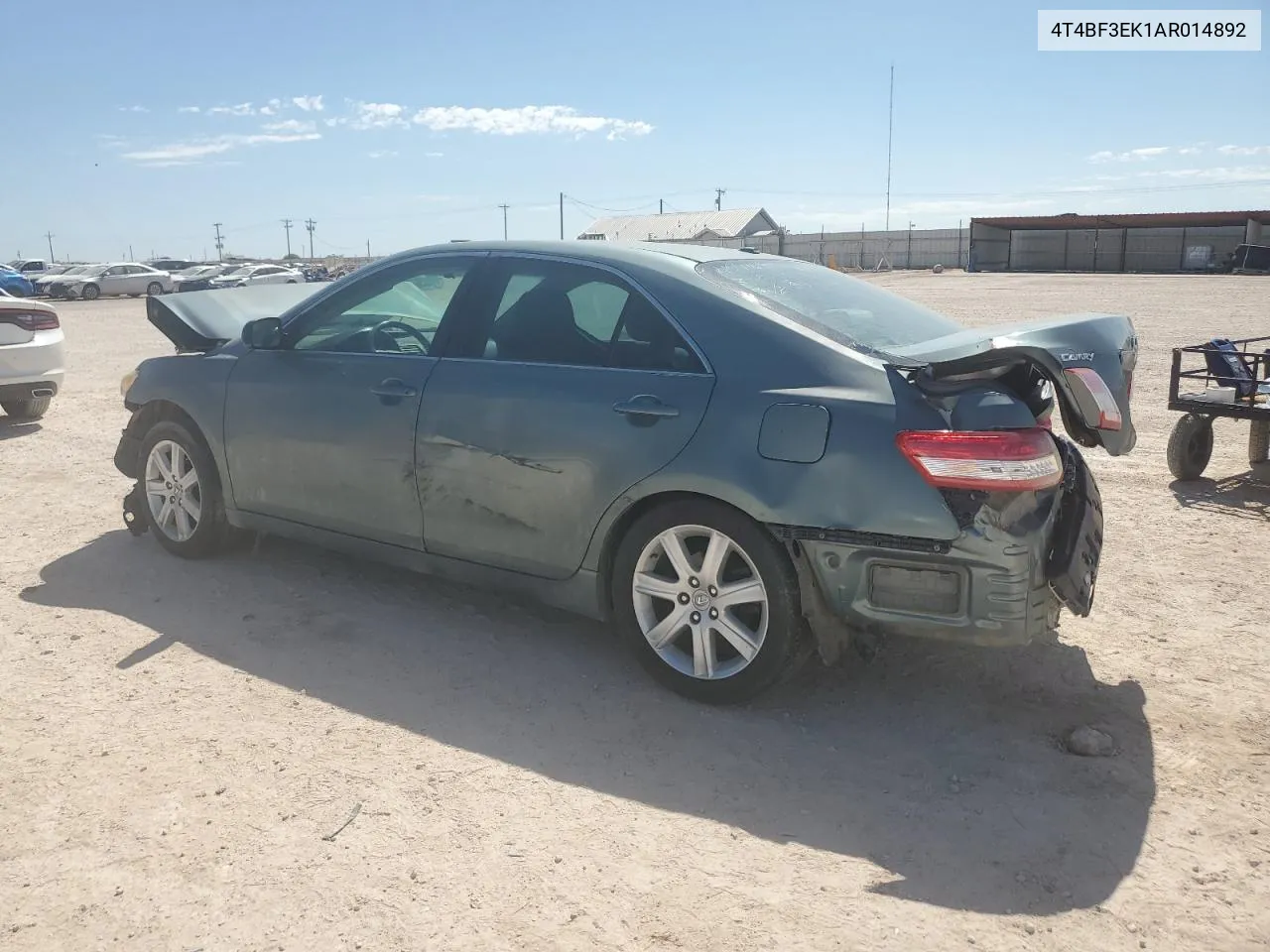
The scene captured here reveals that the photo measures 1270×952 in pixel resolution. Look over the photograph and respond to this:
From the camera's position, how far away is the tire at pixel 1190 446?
23.2ft

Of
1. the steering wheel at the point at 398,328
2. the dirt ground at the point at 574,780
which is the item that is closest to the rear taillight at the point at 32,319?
the dirt ground at the point at 574,780

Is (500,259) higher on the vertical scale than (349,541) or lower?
higher

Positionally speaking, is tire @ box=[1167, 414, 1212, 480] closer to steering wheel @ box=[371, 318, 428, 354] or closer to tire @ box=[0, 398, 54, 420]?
steering wheel @ box=[371, 318, 428, 354]

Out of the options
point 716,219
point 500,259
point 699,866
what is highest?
point 716,219

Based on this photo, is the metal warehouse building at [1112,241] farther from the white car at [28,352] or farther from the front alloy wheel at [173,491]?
the front alloy wheel at [173,491]

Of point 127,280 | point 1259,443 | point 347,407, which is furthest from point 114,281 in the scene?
point 1259,443

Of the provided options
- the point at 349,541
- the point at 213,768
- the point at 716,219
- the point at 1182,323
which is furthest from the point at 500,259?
the point at 716,219

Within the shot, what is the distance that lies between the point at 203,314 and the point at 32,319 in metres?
4.49

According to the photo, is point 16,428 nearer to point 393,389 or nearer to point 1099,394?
point 393,389

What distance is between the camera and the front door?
14.8 feet

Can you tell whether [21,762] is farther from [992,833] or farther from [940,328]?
[940,328]

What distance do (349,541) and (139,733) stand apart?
1.34 metres

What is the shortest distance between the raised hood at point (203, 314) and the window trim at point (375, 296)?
1.68ft

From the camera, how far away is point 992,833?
3.02m
